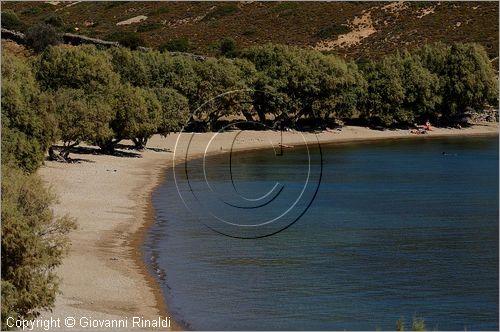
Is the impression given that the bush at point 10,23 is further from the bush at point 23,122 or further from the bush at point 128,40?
the bush at point 23,122

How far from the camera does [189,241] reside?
39594mm

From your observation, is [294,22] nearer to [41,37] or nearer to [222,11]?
[222,11]

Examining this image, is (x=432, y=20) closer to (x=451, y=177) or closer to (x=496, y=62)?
(x=496, y=62)

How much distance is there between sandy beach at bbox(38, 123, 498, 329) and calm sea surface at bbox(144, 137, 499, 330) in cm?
84

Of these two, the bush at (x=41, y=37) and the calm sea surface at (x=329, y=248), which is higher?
the bush at (x=41, y=37)

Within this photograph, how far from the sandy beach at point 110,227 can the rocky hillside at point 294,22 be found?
66067mm

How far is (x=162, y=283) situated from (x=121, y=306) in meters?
3.73

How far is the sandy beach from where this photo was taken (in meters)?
28.3

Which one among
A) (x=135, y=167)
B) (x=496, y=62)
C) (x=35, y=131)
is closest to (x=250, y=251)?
(x=35, y=131)

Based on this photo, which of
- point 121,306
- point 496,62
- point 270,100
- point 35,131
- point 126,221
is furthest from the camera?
point 496,62

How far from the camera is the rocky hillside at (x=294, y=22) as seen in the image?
145m

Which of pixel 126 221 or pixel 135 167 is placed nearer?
pixel 126 221

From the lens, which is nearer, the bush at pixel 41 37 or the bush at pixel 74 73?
the bush at pixel 74 73

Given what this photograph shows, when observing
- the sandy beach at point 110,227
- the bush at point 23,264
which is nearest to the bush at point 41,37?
the sandy beach at point 110,227
